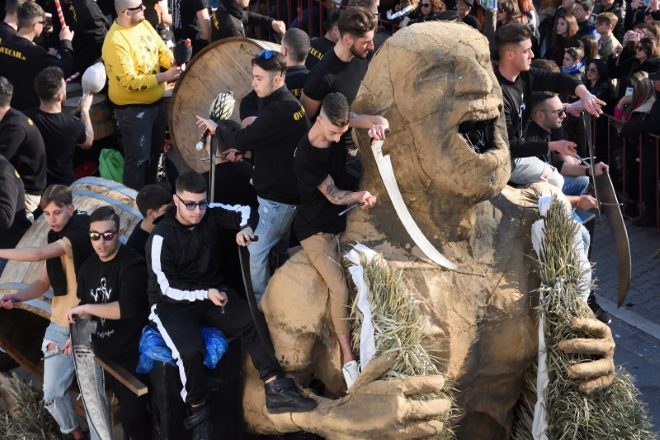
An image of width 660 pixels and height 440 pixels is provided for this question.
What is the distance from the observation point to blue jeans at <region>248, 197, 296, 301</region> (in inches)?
238

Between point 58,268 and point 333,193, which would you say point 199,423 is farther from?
point 333,193

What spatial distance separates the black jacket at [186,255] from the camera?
5848 millimetres

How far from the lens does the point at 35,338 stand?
7.69 metres

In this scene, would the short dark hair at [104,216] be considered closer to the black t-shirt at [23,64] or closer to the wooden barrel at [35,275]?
the wooden barrel at [35,275]

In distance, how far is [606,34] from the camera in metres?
11.5

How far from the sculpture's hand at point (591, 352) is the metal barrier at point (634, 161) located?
4.65m

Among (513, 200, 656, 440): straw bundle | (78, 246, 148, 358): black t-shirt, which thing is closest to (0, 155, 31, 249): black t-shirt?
(78, 246, 148, 358): black t-shirt

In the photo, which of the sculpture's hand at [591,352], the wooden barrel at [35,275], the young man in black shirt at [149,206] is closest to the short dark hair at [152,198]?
the young man in black shirt at [149,206]

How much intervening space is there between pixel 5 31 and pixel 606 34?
5986 millimetres

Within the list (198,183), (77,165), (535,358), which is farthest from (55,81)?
(535,358)

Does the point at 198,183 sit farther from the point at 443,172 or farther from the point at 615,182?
the point at 615,182

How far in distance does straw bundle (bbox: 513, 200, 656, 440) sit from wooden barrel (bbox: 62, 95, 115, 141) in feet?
15.6

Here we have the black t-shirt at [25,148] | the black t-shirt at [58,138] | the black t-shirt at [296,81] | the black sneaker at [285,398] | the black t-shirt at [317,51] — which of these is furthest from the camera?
the black t-shirt at [58,138]

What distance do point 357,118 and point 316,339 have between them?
3.73 ft
